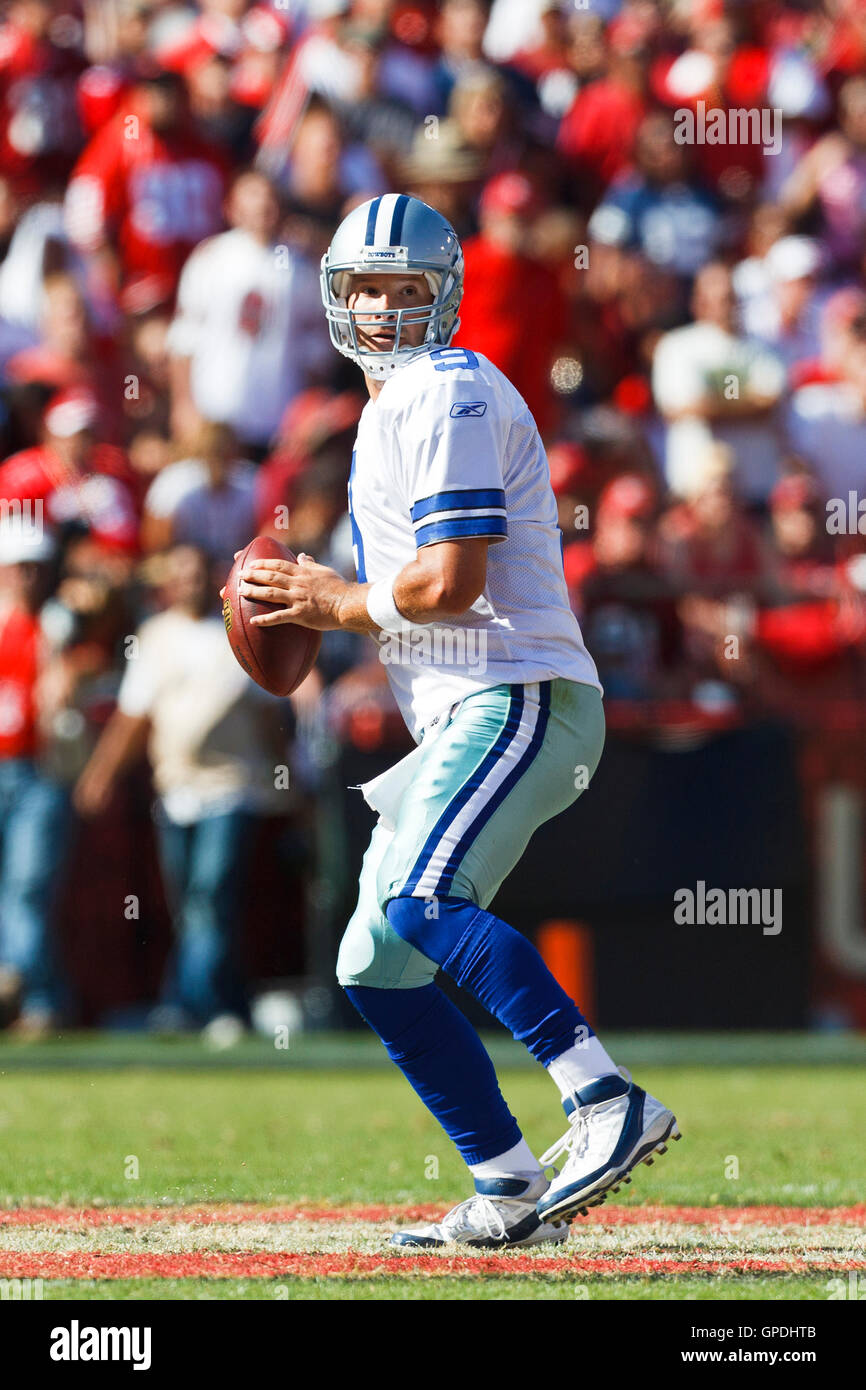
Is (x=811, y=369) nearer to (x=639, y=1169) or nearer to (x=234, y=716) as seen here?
(x=234, y=716)

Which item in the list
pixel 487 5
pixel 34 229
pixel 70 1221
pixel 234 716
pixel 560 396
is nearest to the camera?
pixel 70 1221

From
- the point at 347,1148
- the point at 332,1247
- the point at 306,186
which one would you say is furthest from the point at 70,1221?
the point at 306,186

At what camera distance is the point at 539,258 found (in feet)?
36.0

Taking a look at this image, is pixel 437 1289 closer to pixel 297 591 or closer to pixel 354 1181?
pixel 297 591

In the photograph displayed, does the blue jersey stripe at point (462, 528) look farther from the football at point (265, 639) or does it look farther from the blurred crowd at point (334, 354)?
the blurred crowd at point (334, 354)

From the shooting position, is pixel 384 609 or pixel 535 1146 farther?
pixel 535 1146

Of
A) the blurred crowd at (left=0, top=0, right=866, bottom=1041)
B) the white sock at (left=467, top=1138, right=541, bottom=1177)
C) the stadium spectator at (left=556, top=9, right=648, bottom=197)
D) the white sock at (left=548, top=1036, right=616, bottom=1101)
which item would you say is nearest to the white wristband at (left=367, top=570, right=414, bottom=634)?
the white sock at (left=548, top=1036, right=616, bottom=1101)

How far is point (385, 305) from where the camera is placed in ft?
15.4

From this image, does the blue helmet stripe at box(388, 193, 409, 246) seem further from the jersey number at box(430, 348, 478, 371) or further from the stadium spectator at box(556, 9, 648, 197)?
the stadium spectator at box(556, 9, 648, 197)

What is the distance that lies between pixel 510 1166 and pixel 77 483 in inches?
255

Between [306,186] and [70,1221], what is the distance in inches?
293

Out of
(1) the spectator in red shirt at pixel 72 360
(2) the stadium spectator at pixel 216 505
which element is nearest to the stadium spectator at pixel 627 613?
(2) the stadium spectator at pixel 216 505

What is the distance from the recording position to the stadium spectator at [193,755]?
9.47m

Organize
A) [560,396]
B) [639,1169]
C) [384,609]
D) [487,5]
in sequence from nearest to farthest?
1. [384,609]
2. [639,1169]
3. [560,396]
4. [487,5]
